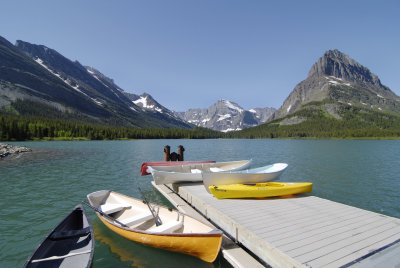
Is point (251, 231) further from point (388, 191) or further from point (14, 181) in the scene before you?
point (14, 181)

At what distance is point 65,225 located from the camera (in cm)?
898

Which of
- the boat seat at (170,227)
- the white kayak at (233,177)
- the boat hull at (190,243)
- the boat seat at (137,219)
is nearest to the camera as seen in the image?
the boat hull at (190,243)

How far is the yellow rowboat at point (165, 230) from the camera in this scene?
729cm

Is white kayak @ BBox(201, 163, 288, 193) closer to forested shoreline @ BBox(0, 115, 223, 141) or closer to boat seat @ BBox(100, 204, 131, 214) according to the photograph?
boat seat @ BBox(100, 204, 131, 214)

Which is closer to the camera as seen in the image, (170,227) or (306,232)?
(306,232)

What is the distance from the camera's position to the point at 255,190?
12695mm

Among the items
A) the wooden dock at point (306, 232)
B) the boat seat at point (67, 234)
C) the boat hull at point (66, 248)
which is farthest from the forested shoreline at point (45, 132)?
the wooden dock at point (306, 232)

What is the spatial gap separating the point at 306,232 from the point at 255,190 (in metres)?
4.90

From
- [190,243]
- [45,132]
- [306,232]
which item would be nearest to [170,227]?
[190,243]

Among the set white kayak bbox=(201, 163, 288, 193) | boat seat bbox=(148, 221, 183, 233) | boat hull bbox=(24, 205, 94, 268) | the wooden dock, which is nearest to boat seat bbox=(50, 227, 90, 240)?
boat hull bbox=(24, 205, 94, 268)

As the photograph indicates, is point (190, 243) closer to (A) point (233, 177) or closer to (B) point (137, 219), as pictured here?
(B) point (137, 219)

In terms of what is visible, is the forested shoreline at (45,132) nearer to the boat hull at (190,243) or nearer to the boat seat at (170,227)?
the boat seat at (170,227)

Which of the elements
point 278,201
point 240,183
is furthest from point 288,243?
point 240,183

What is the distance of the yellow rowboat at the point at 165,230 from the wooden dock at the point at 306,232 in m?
1.03
